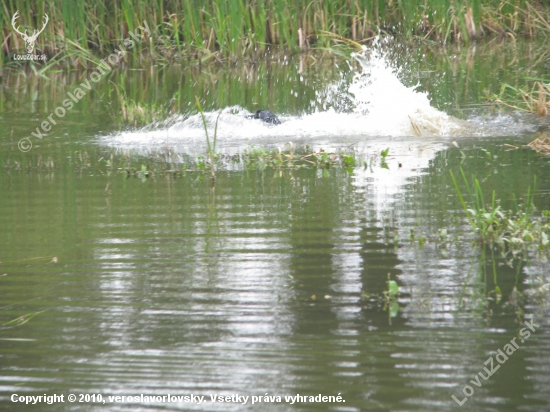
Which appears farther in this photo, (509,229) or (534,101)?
(534,101)

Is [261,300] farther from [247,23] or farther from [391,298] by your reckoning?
[247,23]

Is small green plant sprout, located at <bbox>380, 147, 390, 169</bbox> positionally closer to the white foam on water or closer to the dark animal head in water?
the white foam on water

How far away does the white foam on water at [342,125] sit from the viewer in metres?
8.05

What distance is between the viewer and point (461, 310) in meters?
3.46

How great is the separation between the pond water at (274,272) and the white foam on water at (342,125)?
0.13ft

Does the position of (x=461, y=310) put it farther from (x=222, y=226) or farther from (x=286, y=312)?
(x=222, y=226)

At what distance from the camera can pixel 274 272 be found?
13.1 ft

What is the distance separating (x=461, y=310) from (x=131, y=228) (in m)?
2.33

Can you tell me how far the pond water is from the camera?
2951 millimetres

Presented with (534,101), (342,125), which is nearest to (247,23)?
(342,125)

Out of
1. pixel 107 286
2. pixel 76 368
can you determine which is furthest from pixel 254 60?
pixel 76 368

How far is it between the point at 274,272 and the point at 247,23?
408 inches

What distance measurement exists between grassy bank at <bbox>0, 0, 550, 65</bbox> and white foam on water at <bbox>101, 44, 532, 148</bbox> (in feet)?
14.6

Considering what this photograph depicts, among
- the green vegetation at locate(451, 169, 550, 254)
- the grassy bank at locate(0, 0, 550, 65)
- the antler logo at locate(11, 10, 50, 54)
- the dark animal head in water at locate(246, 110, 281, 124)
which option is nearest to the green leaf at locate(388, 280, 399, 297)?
the green vegetation at locate(451, 169, 550, 254)
